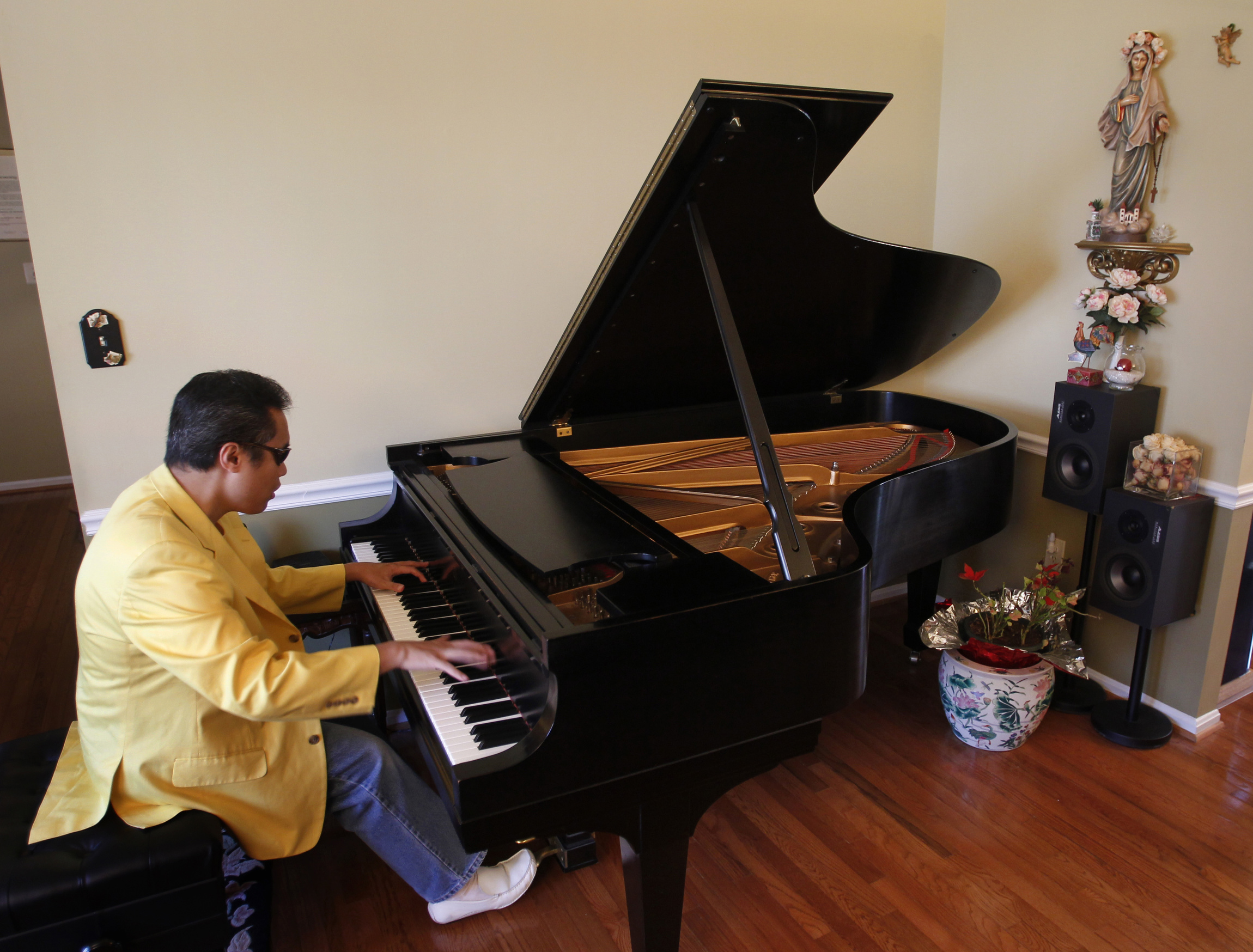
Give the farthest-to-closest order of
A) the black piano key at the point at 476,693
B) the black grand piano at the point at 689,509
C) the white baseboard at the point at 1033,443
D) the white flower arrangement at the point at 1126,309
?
the white baseboard at the point at 1033,443 → the white flower arrangement at the point at 1126,309 → the black piano key at the point at 476,693 → the black grand piano at the point at 689,509

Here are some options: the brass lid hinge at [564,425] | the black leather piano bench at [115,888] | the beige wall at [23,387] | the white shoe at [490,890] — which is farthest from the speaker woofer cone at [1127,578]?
the beige wall at [23,387]

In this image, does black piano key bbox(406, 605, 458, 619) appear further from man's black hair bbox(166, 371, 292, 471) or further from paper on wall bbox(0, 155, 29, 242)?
paper on wall bbox(0, 155, 29, 242)

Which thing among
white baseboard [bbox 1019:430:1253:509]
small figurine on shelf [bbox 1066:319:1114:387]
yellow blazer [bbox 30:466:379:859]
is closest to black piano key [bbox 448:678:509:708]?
yellow blazer [bbox 30:466:379:859]

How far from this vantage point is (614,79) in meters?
2.90

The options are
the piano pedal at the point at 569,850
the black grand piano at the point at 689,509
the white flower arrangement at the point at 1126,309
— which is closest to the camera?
the black grand piano at the point at 689,509

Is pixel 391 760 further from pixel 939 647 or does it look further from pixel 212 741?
pixel 939 647

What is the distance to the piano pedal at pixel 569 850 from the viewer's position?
7.25 ft

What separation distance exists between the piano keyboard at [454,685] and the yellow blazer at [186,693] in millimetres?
142

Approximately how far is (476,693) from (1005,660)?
6.20ft

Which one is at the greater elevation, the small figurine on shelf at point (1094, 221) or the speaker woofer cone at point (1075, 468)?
the small figurine on shelf at point (1094, 221)

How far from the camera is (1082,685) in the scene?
119 inches

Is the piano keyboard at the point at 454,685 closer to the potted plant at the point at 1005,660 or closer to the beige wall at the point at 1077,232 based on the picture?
the potted plant at the point at 1005,660

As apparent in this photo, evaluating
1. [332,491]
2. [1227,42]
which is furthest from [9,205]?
[1227,42]

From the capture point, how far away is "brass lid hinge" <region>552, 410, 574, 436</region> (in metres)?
2.65
